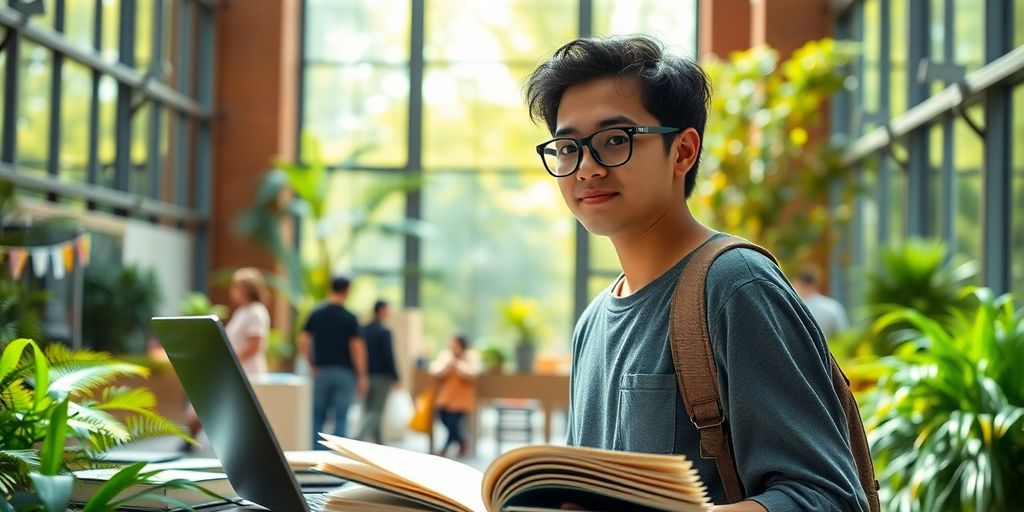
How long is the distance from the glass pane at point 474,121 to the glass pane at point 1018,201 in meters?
7.38

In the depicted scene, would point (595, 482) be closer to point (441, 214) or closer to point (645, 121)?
point (645, 121)

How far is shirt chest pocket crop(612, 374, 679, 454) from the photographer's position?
1.33 metres

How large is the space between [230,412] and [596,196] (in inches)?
18.9

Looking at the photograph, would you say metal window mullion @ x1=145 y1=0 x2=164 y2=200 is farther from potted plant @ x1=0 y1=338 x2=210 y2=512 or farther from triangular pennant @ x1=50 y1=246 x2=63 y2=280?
potted plant @ x1=0 y1=338 x2=210 y2=512

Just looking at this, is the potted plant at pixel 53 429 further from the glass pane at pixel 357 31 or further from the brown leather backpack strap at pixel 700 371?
the glass pane at pixel 357 31

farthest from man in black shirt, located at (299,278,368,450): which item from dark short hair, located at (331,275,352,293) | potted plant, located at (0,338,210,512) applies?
potted plant, located at (0,338,210,512)

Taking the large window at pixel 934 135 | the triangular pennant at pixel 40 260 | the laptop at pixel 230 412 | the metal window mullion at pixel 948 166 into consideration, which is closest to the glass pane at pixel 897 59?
the large window at pixel 934 135

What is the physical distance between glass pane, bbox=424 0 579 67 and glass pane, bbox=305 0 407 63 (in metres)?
0.33

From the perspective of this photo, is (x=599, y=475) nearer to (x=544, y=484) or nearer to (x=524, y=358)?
(x=544, y=484)

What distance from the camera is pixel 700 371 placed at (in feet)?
4.22

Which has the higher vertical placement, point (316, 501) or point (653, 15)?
point (653, 15)

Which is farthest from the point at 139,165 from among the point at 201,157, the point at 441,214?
the point at 441,214

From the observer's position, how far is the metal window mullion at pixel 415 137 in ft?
45.7

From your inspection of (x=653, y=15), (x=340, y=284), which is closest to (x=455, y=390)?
(x=340, y=284)
